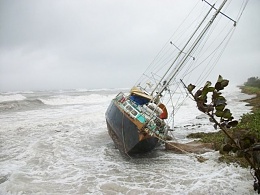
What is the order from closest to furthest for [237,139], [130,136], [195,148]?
[237,139] → [130,136] → [195,148]

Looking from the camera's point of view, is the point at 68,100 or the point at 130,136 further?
the point at 68,100

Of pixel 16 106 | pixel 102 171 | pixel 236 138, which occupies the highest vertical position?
pixel 236 138

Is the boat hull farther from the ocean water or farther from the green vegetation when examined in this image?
the green vegetation

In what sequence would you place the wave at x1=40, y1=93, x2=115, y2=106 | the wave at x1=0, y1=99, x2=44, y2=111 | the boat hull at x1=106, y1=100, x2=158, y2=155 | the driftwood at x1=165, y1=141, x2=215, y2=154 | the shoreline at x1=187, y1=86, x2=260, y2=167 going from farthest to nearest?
the wave at x1=40, y1=93, x2=115, y2=106 < the wave at x1=0, y1=99, x2=44, y2=111 < the driftwood at x1=165, y1=141, x2=215, y2=154 < the boat hull at x1=106, y1=100, x2=158, y2=155 < the shoreline at x1=187, y1=86, x2=260, y2=167

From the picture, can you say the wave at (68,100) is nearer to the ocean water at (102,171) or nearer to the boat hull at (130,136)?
the ocean water at (102,171)

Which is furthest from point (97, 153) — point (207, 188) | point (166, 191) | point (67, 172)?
point (207, 188)

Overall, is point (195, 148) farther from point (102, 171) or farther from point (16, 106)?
point (16, 106)

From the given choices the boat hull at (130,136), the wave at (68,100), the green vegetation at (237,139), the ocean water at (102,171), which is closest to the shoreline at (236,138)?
the green vegetation at (237,139)

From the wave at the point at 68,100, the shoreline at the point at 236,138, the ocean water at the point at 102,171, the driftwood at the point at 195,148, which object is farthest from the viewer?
the wave at the point at 68,100

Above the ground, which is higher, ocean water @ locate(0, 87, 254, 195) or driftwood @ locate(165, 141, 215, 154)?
driftwood @ locate(165, 141, 215, 154)

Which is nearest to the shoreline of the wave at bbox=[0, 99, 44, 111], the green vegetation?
the green vegetation

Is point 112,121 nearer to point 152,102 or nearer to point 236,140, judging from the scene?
point 152,102

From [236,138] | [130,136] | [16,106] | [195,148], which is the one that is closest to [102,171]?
[130,136]

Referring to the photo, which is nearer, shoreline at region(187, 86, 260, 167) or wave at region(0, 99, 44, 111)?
shoreline at region(187, 86, 260, 167)
